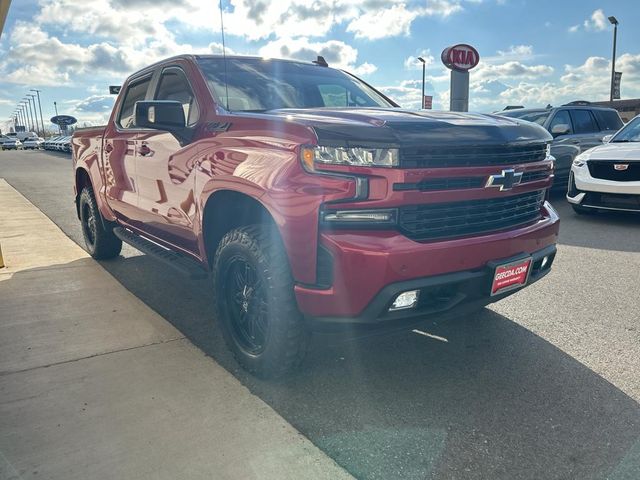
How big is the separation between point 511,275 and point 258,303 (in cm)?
136

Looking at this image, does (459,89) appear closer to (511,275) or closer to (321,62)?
(321,62)

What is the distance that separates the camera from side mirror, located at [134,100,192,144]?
10.7 ft

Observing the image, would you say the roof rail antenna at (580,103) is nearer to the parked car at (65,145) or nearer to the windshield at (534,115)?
the windshield at (534,115)

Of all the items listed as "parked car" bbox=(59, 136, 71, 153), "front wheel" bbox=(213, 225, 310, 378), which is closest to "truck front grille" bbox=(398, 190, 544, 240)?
"front wheel" bbox=(213, 225, 310, 378)

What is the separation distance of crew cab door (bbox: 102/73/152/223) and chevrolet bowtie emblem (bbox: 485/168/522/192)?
2770 millimetres

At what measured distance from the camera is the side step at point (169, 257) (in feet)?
11.9

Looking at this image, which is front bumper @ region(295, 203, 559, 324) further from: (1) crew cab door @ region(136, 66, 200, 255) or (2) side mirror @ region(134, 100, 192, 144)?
(2) side mirror @ region(134, 100, 192, 144)


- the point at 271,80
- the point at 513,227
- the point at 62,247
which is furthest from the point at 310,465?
the point at 62,247

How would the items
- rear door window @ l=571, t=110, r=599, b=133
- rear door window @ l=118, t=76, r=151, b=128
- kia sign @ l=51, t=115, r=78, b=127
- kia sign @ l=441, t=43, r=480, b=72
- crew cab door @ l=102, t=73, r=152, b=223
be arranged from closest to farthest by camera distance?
1. crew cab door @ l=102, t=73, r=152, b=223
2. rear door window @ l=118, t=76, r=151, b=128
3. rear door window @ l=571, t=110, r=599, b=133
4. kia sign @ l=441, t=43, r=480, b=72
5. kia sign @ l=51, t=115, r=78, b=127

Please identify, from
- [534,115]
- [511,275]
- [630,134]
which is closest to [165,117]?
[511,275]

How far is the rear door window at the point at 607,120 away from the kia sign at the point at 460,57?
146 inches

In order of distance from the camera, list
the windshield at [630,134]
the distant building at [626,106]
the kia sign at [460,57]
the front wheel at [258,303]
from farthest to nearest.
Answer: the distant building at [626,106] < the kia sign at [460,57] < the windshield at [630,134] < the front wheel at [258,303]

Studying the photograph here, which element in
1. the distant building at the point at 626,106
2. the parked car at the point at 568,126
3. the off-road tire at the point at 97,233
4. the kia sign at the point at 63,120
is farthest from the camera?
the kia sign at the point at 63,120

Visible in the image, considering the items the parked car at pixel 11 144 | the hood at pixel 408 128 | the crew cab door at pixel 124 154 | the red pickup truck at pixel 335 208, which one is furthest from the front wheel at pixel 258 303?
the parked car at pixel 11 144
